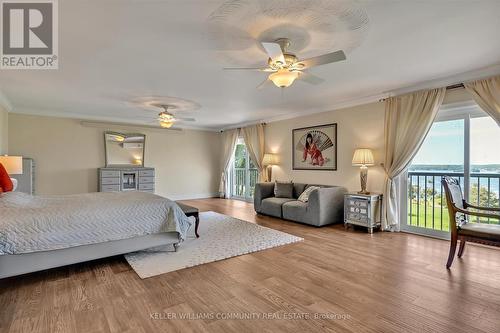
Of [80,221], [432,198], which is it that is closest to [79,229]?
[80,221]

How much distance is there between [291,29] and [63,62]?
113 inches

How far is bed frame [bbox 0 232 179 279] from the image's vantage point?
7.58 ft

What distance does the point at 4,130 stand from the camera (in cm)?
537

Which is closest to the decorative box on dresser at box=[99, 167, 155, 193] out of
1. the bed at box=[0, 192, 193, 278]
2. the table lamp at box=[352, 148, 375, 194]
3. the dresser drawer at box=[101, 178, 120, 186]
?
the dresser drawer at box=[101, 178, 120, 186]

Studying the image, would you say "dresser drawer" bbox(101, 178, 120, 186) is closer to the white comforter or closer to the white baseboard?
the white baseboard

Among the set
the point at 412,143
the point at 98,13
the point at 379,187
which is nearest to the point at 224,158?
the point at 379,187

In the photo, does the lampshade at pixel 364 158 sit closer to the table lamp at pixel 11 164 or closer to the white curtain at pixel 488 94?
the white curtain at pixel 488 94

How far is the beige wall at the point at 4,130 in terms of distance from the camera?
5.06 meters

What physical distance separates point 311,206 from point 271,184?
1554 millimetres

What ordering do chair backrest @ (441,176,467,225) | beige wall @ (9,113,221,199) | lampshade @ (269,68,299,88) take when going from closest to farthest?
lampshade @ (269,68,299,88) < chair backrest @ (441,176,467,225) < beige wall @ (9,113,221,199)

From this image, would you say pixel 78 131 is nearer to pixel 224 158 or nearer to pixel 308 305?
pixel 224 158

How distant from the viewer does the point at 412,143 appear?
4.07 meters

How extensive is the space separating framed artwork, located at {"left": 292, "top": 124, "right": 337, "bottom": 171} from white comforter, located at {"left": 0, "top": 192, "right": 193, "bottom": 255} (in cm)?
345

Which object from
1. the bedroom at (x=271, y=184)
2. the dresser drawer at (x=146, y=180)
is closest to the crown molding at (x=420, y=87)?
the bedroom at (x=271, y=184)
